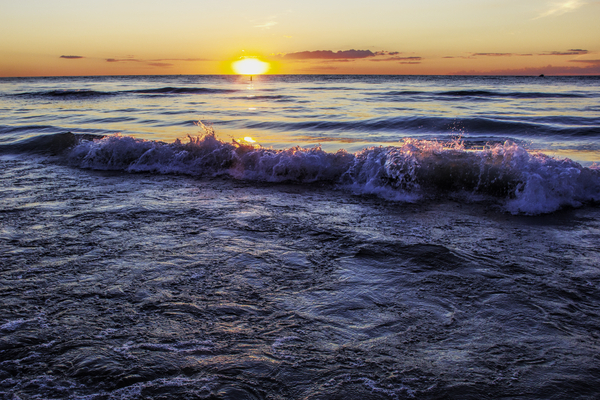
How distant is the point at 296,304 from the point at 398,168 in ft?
14.4

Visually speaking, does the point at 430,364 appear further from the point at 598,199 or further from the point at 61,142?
the point at 61,142

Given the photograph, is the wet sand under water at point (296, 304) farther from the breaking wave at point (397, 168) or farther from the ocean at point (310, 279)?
the breaking wave at point (397, 168)

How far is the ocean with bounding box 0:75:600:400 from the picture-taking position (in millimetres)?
2242

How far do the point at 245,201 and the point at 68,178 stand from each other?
374 centimetres

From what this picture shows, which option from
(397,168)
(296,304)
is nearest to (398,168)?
(397,168)

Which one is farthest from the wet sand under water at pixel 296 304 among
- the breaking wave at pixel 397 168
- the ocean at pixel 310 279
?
the breaking wave at pixel 397 168

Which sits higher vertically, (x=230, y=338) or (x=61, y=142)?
(x=61, y=142)

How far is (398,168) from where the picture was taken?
22.4ft

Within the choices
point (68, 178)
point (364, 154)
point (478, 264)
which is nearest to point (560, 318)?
point (478, 264)

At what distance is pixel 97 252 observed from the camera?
3889mm

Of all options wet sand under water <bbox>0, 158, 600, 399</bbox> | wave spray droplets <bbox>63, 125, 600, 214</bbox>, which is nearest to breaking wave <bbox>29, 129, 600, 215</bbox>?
wave spray droplets <bbox>63, 125, 600, 214</bbox>

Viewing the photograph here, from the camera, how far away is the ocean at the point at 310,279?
2.24m

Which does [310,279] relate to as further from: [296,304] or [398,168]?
[398,168]

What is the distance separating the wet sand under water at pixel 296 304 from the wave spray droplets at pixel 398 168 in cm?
83
